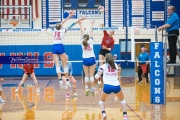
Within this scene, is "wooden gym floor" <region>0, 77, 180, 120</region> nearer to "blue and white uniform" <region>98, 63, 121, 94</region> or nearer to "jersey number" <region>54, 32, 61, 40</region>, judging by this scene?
"blue and white uniform" <region>98, 63, 121, 94</region>

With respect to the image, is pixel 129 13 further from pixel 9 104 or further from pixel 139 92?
pixel 9 104

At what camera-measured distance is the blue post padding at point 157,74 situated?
14617 mm

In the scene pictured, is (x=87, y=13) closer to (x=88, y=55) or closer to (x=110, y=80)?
(x=88, y=55)

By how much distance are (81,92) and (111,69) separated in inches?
306

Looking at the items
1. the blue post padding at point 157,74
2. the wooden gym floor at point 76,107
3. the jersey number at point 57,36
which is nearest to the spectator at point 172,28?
the blue post padding at point 157,74

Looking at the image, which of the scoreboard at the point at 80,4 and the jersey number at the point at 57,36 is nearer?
the jersey number at the point at 57,36

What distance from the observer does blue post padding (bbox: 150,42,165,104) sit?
14617 millimetres

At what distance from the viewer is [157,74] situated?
14734 mm

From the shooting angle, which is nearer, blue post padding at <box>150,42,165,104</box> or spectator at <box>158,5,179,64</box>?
spectator at <box>158,5,179,64</box>

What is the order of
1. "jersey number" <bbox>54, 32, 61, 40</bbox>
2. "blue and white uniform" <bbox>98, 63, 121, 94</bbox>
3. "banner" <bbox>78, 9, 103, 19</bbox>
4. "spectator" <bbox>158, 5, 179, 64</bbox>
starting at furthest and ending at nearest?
"banner" <bbox>78, 9, 103, 19</bbox>, "jersey number" <bbox>54, 32, 61, 40</bbox>, "spectator" <bbox>158, 5, 179, 64</bbox>, "blue and white uniform" <bbox>98, 63, 121, 94</bbox>

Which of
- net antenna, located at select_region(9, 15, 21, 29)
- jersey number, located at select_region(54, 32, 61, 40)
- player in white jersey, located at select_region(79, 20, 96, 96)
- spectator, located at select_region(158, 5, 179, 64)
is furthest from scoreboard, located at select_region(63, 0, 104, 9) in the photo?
spectator, located at select_region(158, 5, 179, 64)

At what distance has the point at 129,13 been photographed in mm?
28641

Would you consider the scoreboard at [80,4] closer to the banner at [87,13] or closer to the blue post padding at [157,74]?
the banner at [87,13]

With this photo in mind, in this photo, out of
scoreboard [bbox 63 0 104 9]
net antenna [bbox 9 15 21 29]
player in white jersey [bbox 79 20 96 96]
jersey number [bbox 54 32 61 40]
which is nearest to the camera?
player in white jersey [bbox 79 20 96 96]
